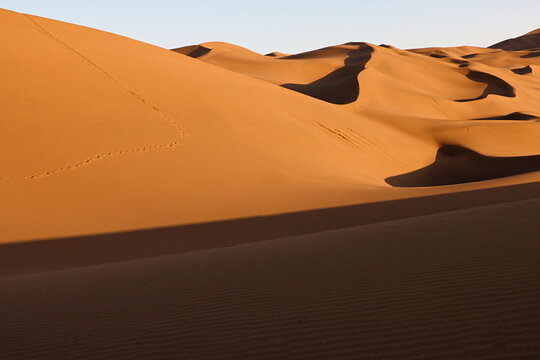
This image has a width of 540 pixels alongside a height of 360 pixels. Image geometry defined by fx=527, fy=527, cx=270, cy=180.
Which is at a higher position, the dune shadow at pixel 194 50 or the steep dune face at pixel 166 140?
the dune shadow at pixel 194 50

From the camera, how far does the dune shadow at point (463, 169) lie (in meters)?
14.8

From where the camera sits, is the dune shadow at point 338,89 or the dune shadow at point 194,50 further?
the dune shadow at point 194,50

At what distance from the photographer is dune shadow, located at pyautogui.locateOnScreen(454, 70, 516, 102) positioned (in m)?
34.6

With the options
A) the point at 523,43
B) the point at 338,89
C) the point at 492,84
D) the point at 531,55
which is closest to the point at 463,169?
the point at 338,89

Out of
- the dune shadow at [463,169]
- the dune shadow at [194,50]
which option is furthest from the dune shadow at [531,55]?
the dune shadow at [463,169]

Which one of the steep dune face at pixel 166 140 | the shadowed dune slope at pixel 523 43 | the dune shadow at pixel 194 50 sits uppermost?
the shadowed dune slope at pixel 523 43

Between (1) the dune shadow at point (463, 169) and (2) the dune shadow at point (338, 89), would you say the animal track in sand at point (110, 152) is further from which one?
(2) the dune shadow at point (338, 89)

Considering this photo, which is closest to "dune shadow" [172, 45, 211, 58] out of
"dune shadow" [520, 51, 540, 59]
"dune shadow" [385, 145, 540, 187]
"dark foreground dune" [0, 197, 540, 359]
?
"dune shadow" [385, 145, 540, 187]

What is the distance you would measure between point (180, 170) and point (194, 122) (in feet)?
10.1

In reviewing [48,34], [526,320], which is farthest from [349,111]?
[526,320]

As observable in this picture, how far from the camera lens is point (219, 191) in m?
9.52

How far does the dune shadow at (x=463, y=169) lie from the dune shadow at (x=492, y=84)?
59.9ft

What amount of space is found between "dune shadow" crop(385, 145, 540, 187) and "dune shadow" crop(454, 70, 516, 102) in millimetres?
18269

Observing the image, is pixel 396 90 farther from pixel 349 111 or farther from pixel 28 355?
pixel 28 355
